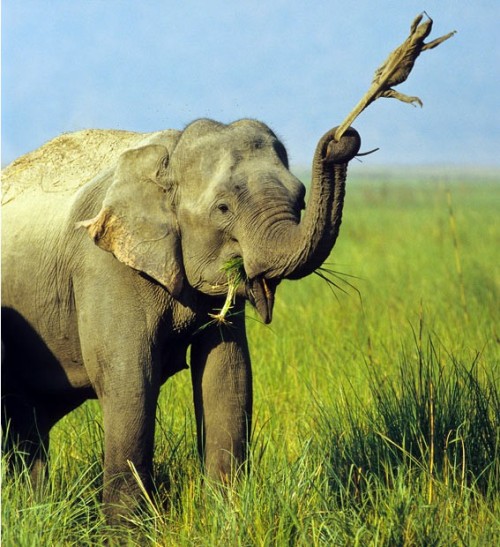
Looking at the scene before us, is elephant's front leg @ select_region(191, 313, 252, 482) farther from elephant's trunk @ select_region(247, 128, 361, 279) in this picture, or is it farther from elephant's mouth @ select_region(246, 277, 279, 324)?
elephant's trunk @ select_region(247, 128, 361, 279)

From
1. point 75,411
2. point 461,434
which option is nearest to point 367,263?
point 75,411

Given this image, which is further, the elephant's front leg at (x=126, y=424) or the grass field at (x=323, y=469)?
the elephant's front leg at (x=126, y=424)

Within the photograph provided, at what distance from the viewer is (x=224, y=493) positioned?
5.23 m

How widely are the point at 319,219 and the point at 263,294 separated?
0.51 meters

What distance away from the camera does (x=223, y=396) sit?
5.40 m

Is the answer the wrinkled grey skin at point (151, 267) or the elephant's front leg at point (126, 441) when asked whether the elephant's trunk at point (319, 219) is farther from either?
the elephant's front leg at point (126, 441)

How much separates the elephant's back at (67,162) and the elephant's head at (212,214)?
52 centimetres

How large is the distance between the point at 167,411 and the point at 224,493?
1.15 m

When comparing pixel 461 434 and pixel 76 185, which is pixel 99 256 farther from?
pixel 461 434

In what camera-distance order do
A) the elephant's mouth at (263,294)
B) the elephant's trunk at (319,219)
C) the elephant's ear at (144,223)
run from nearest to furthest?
the elephant's trunk at (319,219)
the elephant's mouth at (263,294)
the elephant's ear at (144,223)

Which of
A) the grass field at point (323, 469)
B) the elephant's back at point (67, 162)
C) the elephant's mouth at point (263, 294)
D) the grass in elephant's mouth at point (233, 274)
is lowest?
the grass field at point (323, 469)

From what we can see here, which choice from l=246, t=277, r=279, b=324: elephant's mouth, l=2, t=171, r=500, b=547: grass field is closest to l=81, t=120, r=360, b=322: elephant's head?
l=246, t=277, r=279, b=324: elephant's mouth

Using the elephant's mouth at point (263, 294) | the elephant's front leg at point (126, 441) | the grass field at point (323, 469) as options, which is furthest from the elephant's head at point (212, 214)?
the elephant's front leg at point (126, 441)

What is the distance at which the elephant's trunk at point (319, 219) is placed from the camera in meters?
4.38
